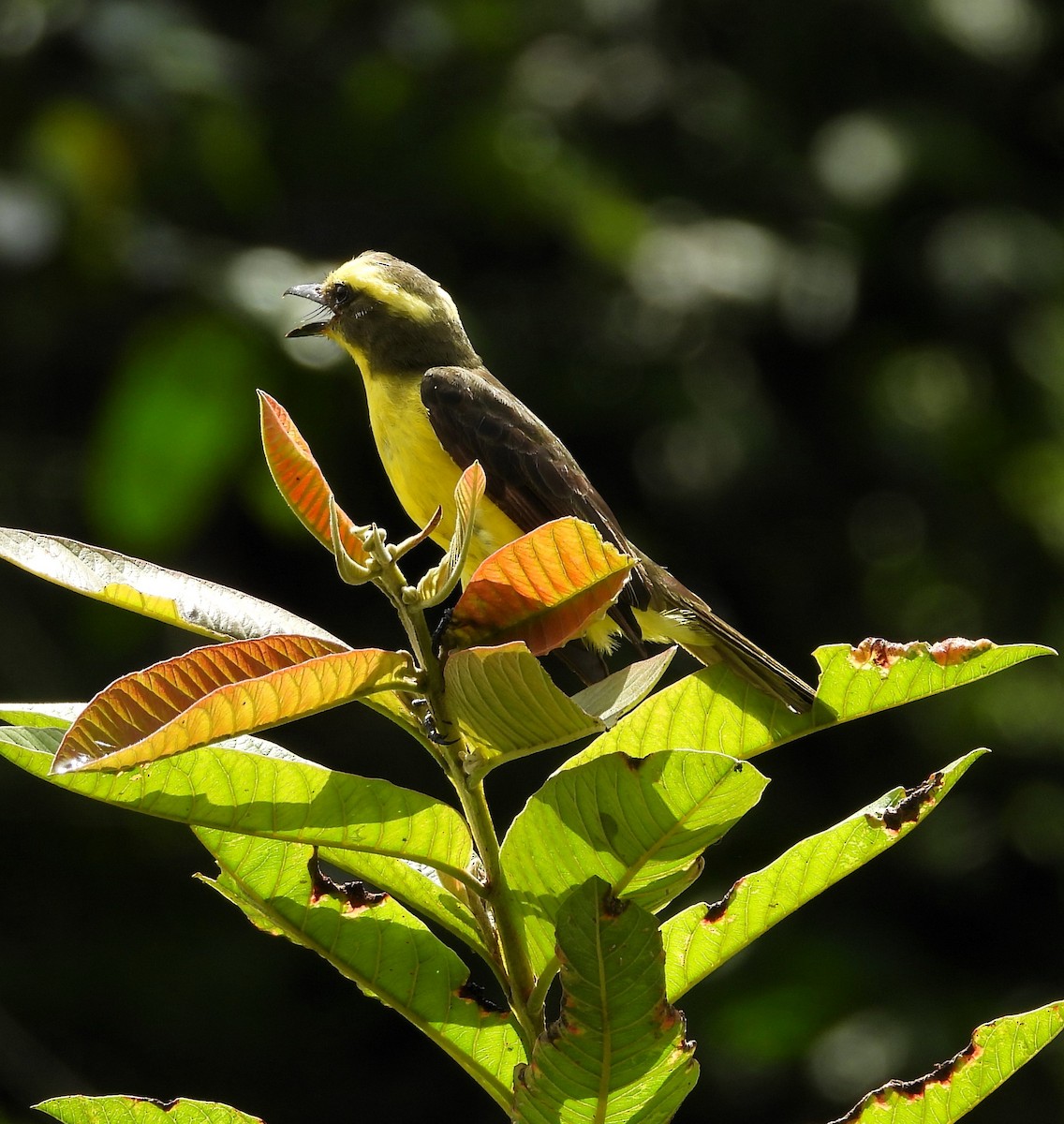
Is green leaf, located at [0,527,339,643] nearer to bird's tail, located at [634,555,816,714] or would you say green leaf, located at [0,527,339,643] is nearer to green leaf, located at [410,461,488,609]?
green leaf, located at [410,461,488,609]

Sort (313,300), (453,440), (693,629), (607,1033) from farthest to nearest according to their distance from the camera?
(313,300) → (453,440) → (693,629) → (607,1033)

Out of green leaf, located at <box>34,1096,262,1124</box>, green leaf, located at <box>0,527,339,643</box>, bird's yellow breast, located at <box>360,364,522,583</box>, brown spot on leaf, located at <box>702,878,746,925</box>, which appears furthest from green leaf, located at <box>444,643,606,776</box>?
bird's yellow breast, located at <box>360,364,522,583</box>

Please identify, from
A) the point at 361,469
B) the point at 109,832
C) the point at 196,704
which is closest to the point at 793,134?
the point at 361,469

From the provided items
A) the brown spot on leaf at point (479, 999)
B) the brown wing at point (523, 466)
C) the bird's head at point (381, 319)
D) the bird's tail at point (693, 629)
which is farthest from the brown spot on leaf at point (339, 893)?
the bird's head at point (381, 319)

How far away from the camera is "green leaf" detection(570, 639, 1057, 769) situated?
1.37 meters

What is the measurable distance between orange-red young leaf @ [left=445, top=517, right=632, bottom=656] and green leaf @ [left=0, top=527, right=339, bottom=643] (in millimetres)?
133

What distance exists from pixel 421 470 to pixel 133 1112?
198 centimetres

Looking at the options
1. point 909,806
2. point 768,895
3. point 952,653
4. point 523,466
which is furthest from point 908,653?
point 523,466

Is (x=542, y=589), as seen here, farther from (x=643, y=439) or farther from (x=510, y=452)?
(x=643, y=439)

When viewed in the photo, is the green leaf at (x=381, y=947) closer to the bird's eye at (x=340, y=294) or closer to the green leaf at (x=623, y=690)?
the green leaf at (x=623, y=690)

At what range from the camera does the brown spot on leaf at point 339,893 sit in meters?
1.42

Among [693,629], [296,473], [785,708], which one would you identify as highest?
[296,473]

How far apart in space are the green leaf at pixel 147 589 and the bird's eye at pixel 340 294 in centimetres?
232

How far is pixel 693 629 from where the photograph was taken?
2791 mm
